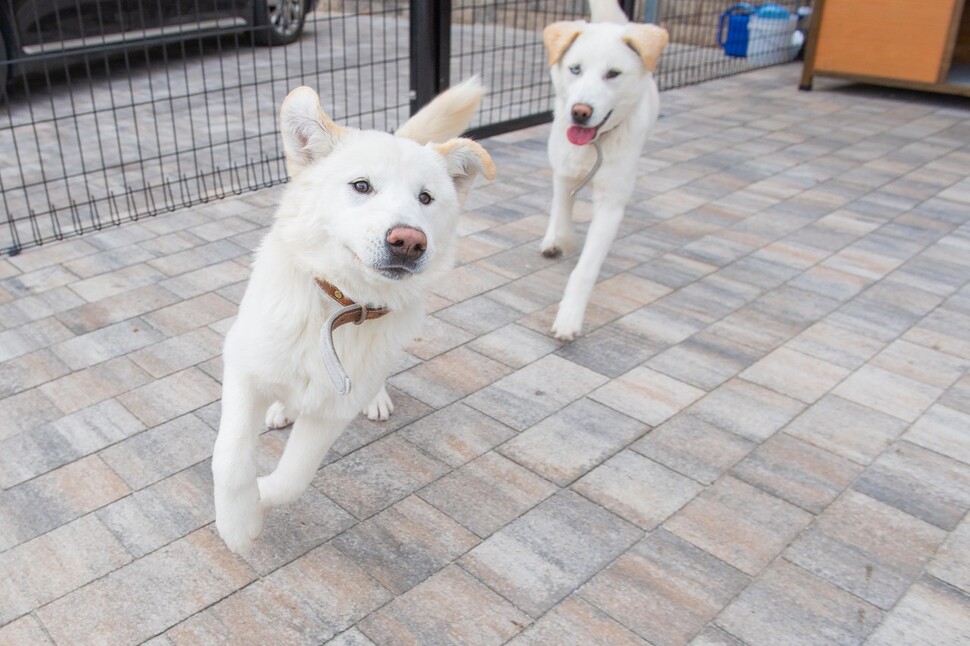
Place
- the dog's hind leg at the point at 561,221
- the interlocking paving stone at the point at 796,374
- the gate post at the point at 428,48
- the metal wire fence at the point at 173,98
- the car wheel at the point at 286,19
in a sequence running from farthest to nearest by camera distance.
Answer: the car wheel at the point at 286,19, the gate post at the point at 428,48, the metal wire fence at the point at 173,98, the dog's hind leg at the point at 561,221, the interlocking paving stone at the point at 796,374

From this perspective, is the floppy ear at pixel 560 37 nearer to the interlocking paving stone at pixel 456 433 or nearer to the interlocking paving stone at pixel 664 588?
the interlocking paving stone at pixel 456 433

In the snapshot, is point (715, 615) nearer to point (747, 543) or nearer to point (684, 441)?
point (747, 543)

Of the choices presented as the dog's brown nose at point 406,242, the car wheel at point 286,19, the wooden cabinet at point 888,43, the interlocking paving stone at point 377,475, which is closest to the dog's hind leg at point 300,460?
the interlocking paving stone at point 377,475

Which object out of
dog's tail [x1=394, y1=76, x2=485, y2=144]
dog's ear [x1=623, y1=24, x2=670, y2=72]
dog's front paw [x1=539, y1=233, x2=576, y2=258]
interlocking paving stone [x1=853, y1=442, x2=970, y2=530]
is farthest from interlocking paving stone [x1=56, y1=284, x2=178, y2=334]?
interlocking paving stone [x1=853, y1=442, x2=970, y2=530]

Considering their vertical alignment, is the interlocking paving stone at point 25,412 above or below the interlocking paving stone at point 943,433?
above

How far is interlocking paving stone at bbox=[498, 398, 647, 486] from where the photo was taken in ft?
8.38

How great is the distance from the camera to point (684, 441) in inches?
106

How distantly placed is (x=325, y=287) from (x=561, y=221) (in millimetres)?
2071

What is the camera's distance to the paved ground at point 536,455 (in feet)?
6.56

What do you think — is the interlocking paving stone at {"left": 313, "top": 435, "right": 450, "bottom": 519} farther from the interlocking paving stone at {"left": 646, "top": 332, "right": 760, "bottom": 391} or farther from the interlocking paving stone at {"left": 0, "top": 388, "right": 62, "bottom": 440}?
the interlocking paving stone at {"left": 646, "top": 332, "right": 760, "bottom": 391}

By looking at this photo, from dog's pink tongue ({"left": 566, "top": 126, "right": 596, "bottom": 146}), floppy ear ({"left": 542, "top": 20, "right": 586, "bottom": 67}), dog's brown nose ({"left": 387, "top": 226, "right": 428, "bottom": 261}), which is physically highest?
floppy ear ({"left": 542, "top": 20, "right": 586, "bottom": 67})

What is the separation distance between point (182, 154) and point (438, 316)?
9.63 ft

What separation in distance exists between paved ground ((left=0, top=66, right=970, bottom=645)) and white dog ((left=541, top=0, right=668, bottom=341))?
0.85 ft

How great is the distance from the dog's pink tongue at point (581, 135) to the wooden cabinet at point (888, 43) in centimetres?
531
